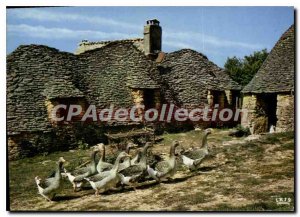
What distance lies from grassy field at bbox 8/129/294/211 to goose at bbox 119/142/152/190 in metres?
0.24

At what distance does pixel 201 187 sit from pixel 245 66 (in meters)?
4.82

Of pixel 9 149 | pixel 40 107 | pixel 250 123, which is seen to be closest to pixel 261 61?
pixel 250 123

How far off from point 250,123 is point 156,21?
4814mm

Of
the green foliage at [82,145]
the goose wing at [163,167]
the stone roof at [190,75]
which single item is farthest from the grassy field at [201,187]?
the stone roof at [190,75]

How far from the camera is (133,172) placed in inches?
362

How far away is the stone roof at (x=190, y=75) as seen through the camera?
13555 mm

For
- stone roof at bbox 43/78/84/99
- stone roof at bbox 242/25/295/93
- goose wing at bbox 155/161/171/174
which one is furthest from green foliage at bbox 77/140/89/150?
stone roof at bbox 242/25/295/93

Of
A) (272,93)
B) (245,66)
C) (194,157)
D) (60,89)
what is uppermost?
(245,66)

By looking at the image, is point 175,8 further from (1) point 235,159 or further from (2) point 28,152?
(2) point 28,152

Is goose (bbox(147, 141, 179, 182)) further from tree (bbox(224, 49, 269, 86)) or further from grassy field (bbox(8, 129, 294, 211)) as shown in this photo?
tree (bbox(224, 49, 269, 86))

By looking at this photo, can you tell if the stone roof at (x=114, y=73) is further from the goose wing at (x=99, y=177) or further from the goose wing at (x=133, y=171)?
the goose wing at (x=99, y=177)

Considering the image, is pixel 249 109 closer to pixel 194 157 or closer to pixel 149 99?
pixel 149 99

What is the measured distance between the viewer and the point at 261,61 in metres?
12.5

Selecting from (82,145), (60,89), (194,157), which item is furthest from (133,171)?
(60,89)
